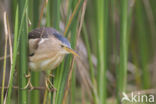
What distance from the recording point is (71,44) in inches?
39.3

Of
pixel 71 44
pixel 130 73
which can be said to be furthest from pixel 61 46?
pixel 130 73

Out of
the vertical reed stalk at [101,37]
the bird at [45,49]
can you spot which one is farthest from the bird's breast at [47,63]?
the vertical reed stalk at [101,37]

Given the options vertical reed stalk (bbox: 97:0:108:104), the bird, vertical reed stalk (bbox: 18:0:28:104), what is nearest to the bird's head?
the bird

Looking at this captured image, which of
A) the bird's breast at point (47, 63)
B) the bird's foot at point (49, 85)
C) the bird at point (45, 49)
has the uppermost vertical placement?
the bird at point (45, 49)

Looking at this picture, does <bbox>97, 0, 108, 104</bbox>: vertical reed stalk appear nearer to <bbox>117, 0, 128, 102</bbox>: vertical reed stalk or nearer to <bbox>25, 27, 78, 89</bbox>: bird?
<bbox>117, 0, 128, 102</bbox>: vertical reed stalk

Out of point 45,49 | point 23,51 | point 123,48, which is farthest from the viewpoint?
point 123,48

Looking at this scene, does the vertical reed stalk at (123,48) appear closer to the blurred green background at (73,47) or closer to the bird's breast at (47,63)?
the blurred green background at (73,47)

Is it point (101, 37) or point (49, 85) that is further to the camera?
point (101, 37)

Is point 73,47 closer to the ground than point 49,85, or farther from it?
farther from it

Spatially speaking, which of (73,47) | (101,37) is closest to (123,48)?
(101,37)

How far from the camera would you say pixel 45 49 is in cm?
104

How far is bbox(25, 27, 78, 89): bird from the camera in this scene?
1.00m

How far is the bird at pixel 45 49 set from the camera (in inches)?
39.4

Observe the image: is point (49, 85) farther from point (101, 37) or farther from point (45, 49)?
point (101, 37)
